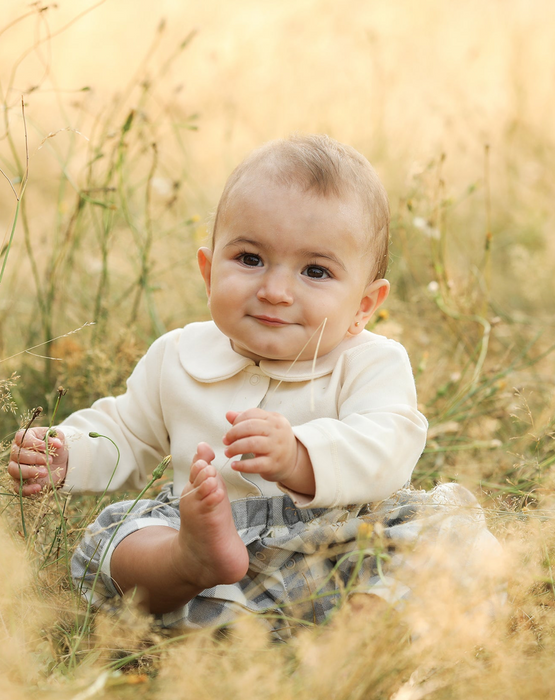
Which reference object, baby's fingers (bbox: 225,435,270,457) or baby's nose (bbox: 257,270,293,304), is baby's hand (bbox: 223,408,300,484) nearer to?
baby's fingers (bbox: 225,435,270,457)

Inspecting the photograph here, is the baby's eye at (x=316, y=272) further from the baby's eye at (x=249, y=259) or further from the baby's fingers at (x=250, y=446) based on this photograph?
the baby's fingers at (x=250, y=446)

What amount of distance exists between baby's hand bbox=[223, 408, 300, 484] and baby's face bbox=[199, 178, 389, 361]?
0.87ft

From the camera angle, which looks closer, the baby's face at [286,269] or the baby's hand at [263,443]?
the baby's hand at [263,443]

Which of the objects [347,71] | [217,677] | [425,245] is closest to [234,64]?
[347,71]

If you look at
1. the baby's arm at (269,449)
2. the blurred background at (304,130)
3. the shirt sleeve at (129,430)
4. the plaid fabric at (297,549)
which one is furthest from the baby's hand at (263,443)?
the blurred background at (304,130)

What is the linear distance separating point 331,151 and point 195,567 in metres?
0.85

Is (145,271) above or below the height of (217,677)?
above

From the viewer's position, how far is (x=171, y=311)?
294cm

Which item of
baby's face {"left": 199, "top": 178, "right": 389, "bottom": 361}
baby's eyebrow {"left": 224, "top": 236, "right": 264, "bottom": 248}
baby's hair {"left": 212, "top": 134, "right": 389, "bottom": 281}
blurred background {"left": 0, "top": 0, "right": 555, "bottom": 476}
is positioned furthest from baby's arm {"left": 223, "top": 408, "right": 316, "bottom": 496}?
blurred background {"left": 0, "top": 0, "right": 555, "bottom": 476}

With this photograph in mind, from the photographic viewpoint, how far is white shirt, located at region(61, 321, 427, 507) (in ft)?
4.27

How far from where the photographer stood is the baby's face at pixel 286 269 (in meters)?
1.42

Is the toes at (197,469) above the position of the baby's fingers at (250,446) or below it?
below

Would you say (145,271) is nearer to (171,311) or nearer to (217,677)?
(171,311)

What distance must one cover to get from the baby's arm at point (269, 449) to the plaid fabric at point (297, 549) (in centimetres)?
15
